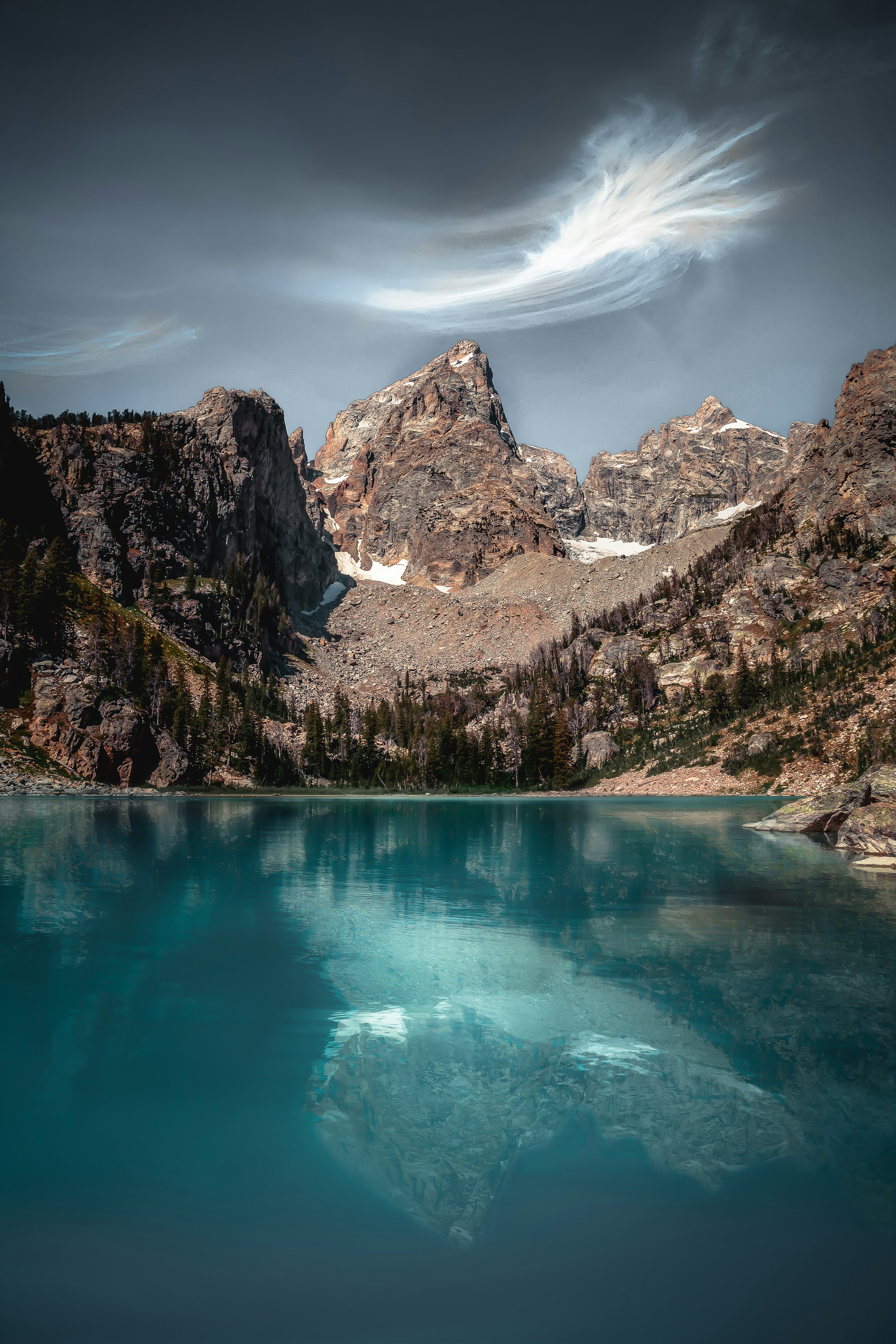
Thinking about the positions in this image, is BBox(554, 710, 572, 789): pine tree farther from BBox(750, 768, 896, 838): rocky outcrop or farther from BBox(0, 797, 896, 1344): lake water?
BBox(0, 797, 896, 1344): lake water

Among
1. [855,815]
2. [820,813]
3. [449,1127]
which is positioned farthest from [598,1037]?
[820,813]

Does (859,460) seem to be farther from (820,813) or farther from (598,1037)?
(598,1037)

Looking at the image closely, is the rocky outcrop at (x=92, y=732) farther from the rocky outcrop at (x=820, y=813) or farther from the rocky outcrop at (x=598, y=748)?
the rocky outcrop at (x=820, y=813)

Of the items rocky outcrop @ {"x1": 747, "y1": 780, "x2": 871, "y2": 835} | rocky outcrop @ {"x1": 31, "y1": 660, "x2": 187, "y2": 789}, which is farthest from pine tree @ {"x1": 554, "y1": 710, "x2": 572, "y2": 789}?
rocky outcrop @ {"x1": 747, "y1": 780, "x2": 871, "y2": 835}

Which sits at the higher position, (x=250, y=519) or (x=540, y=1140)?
(x=250, y=519)

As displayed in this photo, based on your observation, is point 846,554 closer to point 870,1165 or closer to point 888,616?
point 888,616

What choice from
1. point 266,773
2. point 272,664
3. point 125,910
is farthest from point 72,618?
point 125,910

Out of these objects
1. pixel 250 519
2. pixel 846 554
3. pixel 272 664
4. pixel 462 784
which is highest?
pixel 250 519
